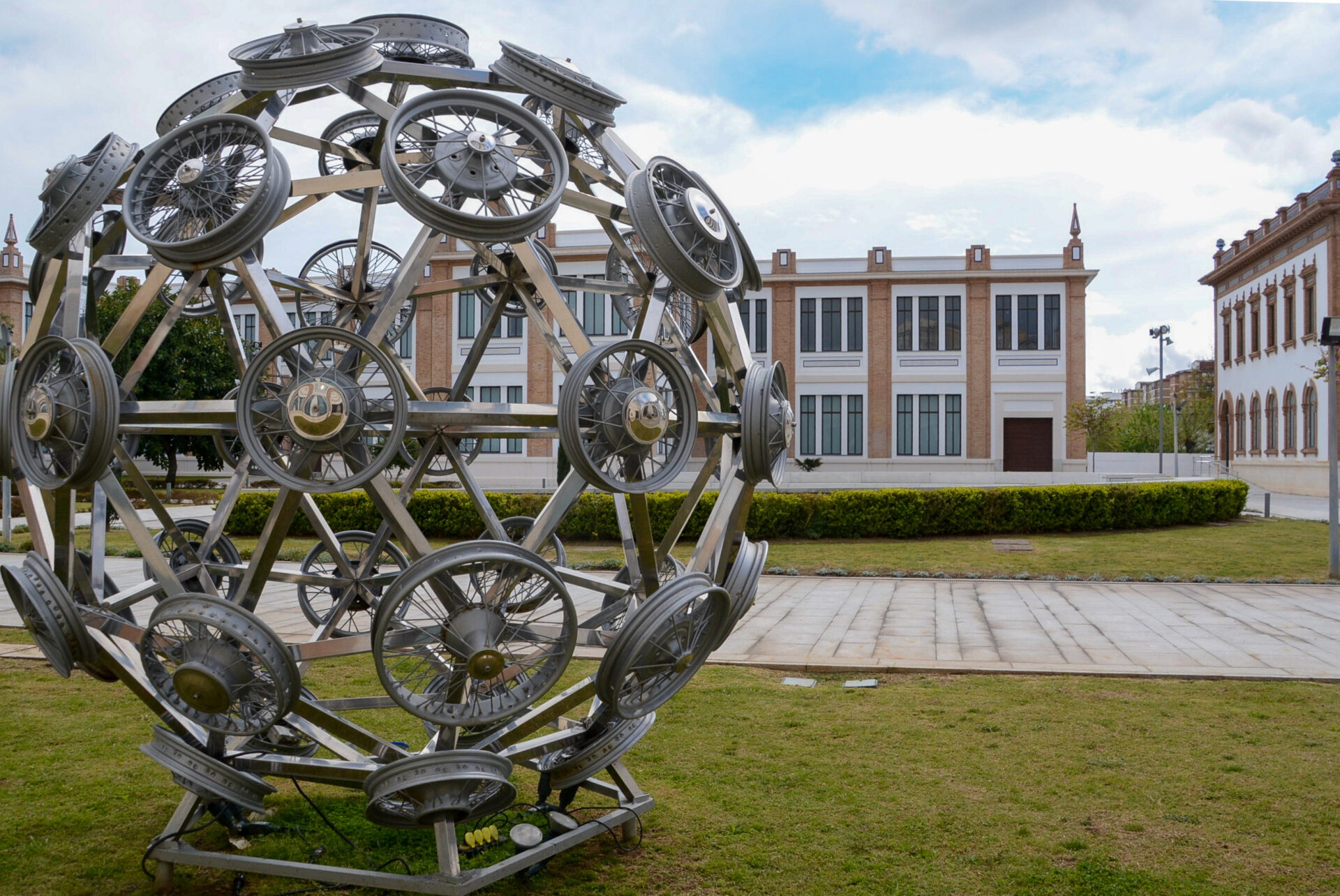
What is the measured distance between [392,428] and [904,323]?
47358 millimetres

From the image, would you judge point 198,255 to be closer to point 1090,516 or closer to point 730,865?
point 730,865

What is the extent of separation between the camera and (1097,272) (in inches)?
1891

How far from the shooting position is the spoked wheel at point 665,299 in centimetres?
506

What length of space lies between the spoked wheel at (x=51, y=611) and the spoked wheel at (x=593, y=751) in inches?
86.7

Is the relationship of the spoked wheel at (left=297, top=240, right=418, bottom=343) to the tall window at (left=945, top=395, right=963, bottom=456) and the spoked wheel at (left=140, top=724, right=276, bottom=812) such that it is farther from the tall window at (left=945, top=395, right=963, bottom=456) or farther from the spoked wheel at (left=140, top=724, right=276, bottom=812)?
the tall window at (left=945, top=395, right=963, bottom=456)

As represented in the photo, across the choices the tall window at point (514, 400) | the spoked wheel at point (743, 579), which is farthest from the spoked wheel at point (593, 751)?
the tall window at point (514, 400)

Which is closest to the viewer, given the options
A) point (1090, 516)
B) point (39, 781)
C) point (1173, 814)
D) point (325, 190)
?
point (325, 190)

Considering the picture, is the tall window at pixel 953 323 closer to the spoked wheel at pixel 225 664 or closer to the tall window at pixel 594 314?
the tall window at pixel 594 314

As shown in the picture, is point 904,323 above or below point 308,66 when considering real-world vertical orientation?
above

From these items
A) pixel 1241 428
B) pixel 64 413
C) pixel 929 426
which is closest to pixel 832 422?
pixel 929 426

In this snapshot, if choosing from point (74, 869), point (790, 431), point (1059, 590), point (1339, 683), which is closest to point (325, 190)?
point (790, 431)

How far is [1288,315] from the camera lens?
51.0m

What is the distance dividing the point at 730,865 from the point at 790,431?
2245 millimetres

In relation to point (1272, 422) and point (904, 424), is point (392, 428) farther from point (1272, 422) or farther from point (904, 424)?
point (1272, 422)
